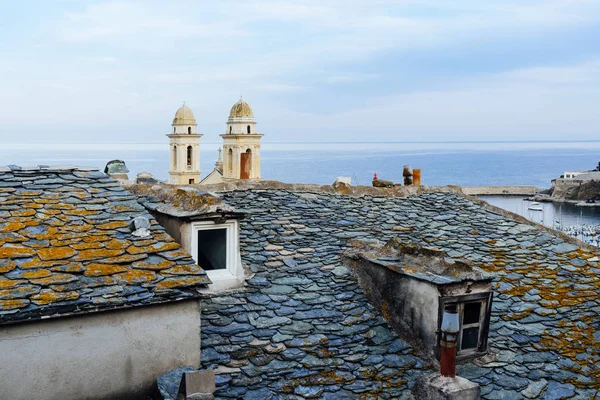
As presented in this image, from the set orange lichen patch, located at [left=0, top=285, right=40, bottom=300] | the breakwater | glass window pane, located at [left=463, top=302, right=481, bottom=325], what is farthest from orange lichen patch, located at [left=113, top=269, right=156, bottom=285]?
the breakwater

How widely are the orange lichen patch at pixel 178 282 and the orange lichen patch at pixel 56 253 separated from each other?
1.25m

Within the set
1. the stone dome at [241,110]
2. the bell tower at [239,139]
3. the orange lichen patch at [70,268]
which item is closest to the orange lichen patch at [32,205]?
the orange lichen patch at [70,268]

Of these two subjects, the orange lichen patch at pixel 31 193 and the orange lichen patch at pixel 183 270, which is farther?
the orange lichen patch at pixel 31 193

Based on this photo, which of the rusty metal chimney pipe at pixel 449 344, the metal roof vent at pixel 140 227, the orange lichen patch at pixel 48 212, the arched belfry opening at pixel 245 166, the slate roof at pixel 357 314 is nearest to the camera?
the rusty metal chimney pipe at pixel 449 344

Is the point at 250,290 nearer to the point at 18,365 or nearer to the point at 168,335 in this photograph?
the point at 168,335

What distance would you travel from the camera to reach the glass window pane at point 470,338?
9.62 meters

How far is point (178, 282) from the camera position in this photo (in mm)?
8180

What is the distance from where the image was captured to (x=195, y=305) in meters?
8.33

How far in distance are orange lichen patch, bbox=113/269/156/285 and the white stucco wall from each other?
0.35 metres

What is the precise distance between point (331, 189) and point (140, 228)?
660 cm

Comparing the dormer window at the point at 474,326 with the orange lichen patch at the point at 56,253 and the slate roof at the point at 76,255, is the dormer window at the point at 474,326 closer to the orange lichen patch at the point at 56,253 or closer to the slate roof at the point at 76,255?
the slate roof at the point at 76,255

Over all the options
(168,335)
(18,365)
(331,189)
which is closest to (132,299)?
(168,335)

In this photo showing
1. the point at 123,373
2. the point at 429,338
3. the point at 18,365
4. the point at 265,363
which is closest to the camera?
the point at 18,365

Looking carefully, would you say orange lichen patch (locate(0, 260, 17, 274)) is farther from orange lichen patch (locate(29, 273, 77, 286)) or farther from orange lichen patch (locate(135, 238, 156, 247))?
orange lichen patch (locate(135, 238, 156, 247))
